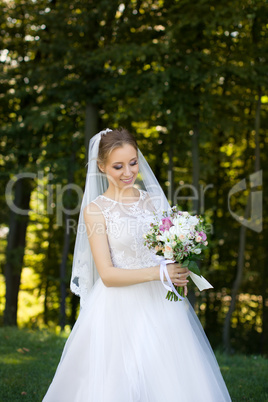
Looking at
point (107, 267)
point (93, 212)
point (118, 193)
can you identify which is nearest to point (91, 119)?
point (118, 193)

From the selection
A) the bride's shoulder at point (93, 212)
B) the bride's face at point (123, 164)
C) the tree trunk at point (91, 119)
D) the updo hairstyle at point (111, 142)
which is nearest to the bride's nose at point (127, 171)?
the bride's face at point (123, 164)

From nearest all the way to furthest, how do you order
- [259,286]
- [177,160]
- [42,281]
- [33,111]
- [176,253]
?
[176,253], [33,111], [177,160], [259,286], [42,281]

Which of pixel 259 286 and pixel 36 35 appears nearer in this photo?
pixel 36 35

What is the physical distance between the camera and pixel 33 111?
1074 centimetres

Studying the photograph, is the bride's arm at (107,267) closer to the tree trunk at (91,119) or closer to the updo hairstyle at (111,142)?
the updo hairstyle at (111,142)

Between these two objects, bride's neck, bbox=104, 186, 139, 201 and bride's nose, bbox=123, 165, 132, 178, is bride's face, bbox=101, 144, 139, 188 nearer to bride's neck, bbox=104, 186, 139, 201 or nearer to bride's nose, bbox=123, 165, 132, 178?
bride's nose, bbox=123, 165, 132, 178

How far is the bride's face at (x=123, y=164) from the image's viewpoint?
11.4 ft

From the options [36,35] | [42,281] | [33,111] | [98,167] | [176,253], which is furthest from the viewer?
[42,281]

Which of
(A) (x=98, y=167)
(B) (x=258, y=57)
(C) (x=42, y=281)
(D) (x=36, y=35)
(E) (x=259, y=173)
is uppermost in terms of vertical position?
(D) (x=36, y=35)

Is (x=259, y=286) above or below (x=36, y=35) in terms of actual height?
below

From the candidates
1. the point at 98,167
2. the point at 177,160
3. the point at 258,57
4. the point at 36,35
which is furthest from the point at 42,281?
the point at 98,167

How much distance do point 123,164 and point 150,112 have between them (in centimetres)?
662

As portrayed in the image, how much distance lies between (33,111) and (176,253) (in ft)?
27.7

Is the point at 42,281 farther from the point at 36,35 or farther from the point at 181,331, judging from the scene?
the point at 181,331
